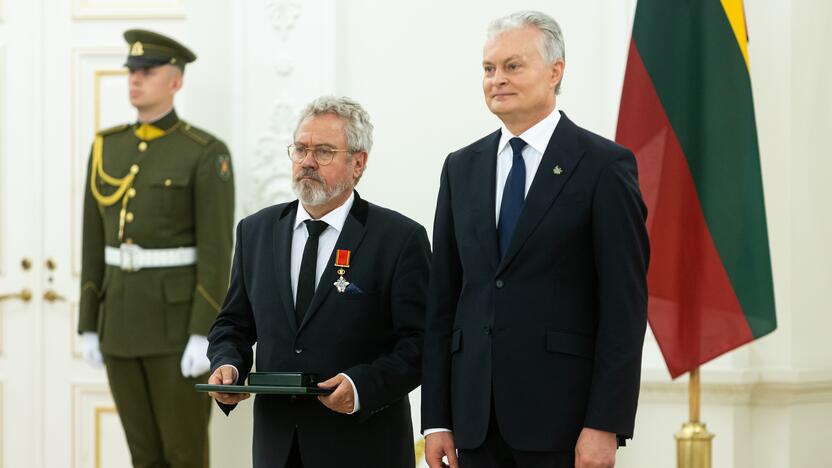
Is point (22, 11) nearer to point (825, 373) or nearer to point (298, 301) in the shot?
point (298, 301)

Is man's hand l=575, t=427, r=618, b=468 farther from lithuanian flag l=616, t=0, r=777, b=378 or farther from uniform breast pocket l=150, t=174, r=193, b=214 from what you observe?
uniform breast pocket l=150, t=174, r=193, b=214

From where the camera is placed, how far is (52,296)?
517 centimetres

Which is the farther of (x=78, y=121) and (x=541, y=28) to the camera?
(x=78, y=121)

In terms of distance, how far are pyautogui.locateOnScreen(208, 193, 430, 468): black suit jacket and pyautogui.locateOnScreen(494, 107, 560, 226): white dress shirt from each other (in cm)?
35

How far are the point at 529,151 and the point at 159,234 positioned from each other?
7.60ft

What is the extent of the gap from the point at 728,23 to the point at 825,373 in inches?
50.7

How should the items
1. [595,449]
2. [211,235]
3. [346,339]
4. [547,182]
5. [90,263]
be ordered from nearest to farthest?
[595,449] → [547,182] → [346,339] → [211,235] → [90,263]

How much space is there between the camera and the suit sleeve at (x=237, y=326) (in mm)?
2812

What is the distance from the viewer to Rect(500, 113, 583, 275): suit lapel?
8.15 feet

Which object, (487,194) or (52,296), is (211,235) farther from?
(487,194)

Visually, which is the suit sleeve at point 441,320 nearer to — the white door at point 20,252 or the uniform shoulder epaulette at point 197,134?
the uniform shoulder epaulette at point 197,134

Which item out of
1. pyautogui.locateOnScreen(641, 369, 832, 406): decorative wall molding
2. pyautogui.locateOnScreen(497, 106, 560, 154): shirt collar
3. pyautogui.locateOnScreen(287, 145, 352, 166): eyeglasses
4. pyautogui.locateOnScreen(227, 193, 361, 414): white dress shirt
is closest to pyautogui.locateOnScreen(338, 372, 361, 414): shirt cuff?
pyautogui.locateOnScreen(227, 193, 361, 414): white dress shirt

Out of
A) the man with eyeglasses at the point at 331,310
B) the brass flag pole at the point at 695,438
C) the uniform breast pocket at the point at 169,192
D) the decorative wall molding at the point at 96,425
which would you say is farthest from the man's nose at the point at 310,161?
the decorative wall molding at the point at 96,425

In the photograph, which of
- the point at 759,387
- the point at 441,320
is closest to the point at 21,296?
the point at 759,387
